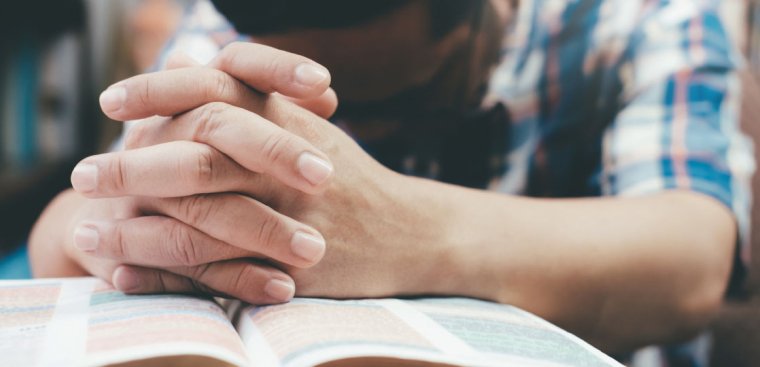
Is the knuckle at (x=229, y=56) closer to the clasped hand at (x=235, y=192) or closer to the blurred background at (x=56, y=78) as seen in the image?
the clasped hand at (x=235, y=192)

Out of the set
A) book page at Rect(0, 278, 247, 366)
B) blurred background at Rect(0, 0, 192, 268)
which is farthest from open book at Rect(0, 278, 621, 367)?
blurred background at Rect(0, 0, 192, 268)

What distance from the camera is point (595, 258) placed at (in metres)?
0.52

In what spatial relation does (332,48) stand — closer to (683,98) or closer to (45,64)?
(683,98)

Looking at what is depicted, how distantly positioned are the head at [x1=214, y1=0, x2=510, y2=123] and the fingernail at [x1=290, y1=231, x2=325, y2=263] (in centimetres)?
25

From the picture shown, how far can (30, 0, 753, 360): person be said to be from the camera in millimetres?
394

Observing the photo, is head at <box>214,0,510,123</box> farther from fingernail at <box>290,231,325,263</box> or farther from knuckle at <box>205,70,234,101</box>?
fingernail at <box>290,231,325,263</box>

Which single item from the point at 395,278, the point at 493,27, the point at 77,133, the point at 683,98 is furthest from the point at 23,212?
the point at 683,98

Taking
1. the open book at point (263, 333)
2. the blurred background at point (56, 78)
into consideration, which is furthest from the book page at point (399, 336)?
the blurred background at point (56, 78)

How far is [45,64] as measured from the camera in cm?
164

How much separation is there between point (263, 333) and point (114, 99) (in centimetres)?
20

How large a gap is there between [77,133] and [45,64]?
315 mm

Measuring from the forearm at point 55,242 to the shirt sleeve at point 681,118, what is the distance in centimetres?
60

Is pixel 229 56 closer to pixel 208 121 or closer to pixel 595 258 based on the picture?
pixel 208 121

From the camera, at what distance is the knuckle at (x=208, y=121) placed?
39 cm
